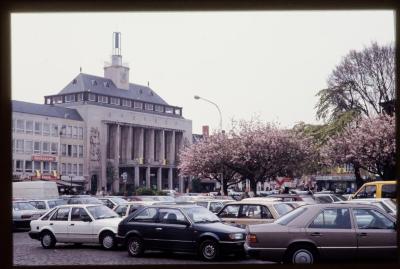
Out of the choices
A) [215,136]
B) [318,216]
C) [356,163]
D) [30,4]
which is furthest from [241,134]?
[30,4]

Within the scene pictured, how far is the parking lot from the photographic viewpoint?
36.9 feet

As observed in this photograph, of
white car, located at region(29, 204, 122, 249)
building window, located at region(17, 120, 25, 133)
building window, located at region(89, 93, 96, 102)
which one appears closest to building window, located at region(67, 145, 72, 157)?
building window, located at region(89, 93, 96, 102)

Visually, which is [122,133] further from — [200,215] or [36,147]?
[200,215]

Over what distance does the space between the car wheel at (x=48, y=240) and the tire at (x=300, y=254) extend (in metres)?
6.96

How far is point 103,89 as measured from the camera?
1984 inches

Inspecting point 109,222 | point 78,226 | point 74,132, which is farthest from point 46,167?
point 109,222

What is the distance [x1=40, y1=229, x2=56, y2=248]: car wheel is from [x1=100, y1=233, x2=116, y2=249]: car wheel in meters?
1.44

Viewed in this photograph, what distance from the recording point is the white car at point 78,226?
13.4 m

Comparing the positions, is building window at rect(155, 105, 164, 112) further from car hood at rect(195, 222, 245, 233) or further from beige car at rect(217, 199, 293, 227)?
car hood at rect(195, 222, 245, 233)

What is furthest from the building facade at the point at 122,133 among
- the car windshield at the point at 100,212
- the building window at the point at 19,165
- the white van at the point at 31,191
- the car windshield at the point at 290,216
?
the car windshield at the point at 290,216

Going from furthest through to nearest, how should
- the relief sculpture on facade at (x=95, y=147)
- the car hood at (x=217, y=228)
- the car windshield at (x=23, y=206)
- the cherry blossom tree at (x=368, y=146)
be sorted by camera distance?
the relief sculpture on facade at (x=95, y=147)
the cherry blossom tree at (x=368, y=146)
the car windshield at (x=23, y=206)
the car hood at (x=217, y=228)

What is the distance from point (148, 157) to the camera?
172 ft

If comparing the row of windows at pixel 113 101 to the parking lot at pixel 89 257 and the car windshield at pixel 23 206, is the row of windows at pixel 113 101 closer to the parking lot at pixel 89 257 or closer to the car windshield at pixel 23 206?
the car windshield at pixel 23 206

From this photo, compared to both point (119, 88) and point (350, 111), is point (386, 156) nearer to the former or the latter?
point (350, 111)
